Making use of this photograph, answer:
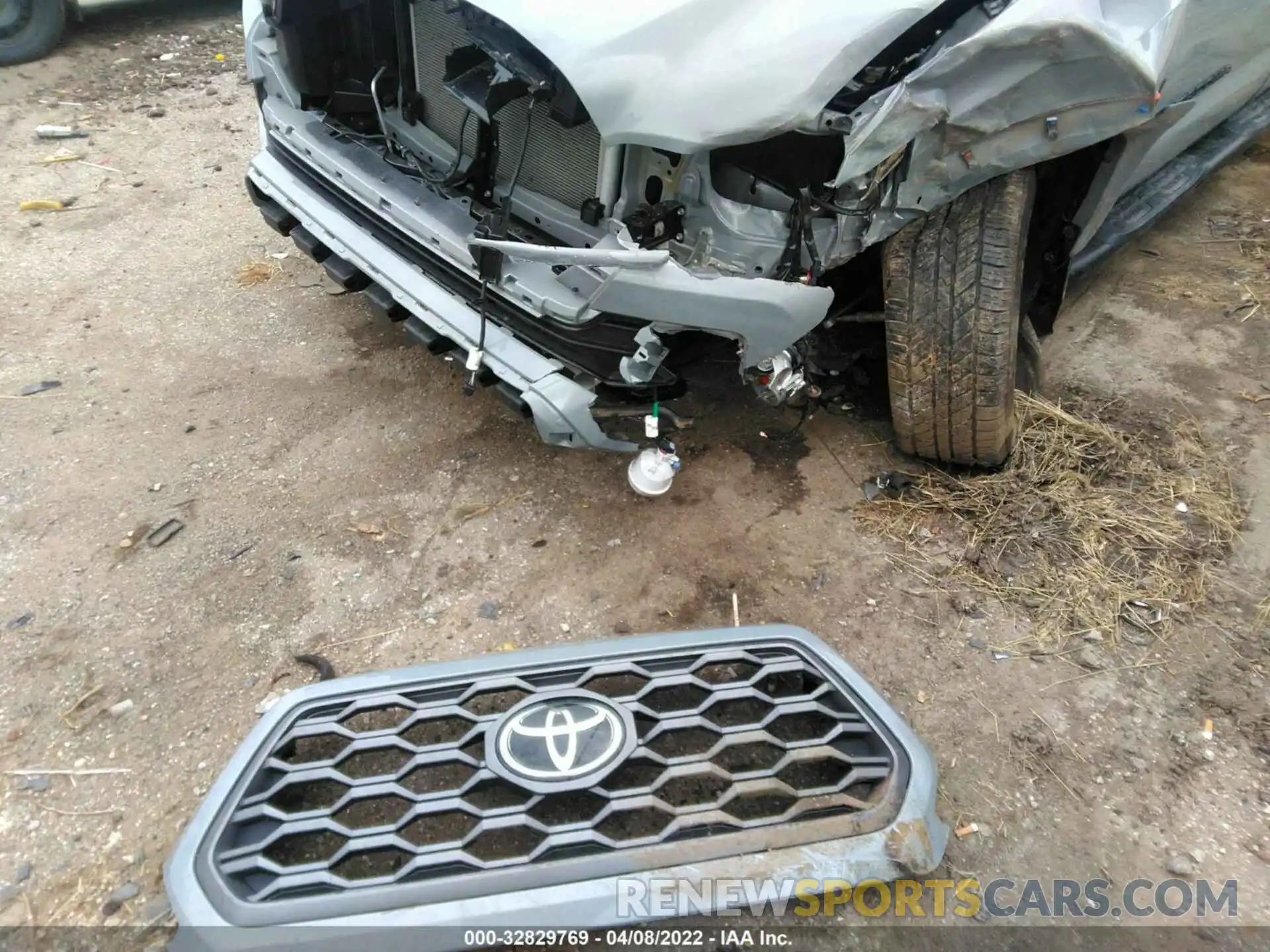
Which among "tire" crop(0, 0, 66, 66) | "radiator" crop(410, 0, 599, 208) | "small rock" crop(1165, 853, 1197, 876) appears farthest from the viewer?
"tire" crop(0, 0, 66, 66)

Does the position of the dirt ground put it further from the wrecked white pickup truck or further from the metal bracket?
the metal bracket

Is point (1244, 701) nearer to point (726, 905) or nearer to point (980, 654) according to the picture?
point (980, 654)

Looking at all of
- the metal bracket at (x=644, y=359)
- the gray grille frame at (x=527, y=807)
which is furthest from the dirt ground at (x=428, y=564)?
the metal bracket at (x=644, y=359)

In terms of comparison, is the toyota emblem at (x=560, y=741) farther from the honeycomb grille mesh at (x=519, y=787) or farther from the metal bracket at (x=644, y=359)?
the metal bracket at (x=644, y=359)

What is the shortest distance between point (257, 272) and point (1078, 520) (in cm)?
322

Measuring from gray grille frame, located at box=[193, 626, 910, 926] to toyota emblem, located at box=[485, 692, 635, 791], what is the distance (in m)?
0.07

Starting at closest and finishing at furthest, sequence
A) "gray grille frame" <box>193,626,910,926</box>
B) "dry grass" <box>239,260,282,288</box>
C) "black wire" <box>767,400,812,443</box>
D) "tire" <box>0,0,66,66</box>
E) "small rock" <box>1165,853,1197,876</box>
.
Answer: "gray grille frame" <box>193,626,910,926</box>
"small rock" <box>1165,853,1197,876</box>
"black wire" <box>767,400,812,443</box>
"dry grass" <box>239,260,282,288</box>
"tire" <box>0,0,66,66</box>

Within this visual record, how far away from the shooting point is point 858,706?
1.85 m

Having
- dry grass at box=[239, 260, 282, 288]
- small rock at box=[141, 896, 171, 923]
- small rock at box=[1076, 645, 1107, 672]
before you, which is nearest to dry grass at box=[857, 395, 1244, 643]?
small rock at box=[1076, 645, 1107, 672]

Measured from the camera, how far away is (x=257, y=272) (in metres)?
3.52

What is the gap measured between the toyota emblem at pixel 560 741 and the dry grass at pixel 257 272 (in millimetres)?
2470

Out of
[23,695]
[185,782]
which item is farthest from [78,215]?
[185,782]

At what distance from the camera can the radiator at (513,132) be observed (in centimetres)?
216

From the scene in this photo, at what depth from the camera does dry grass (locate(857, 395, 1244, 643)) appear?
2340 mm
